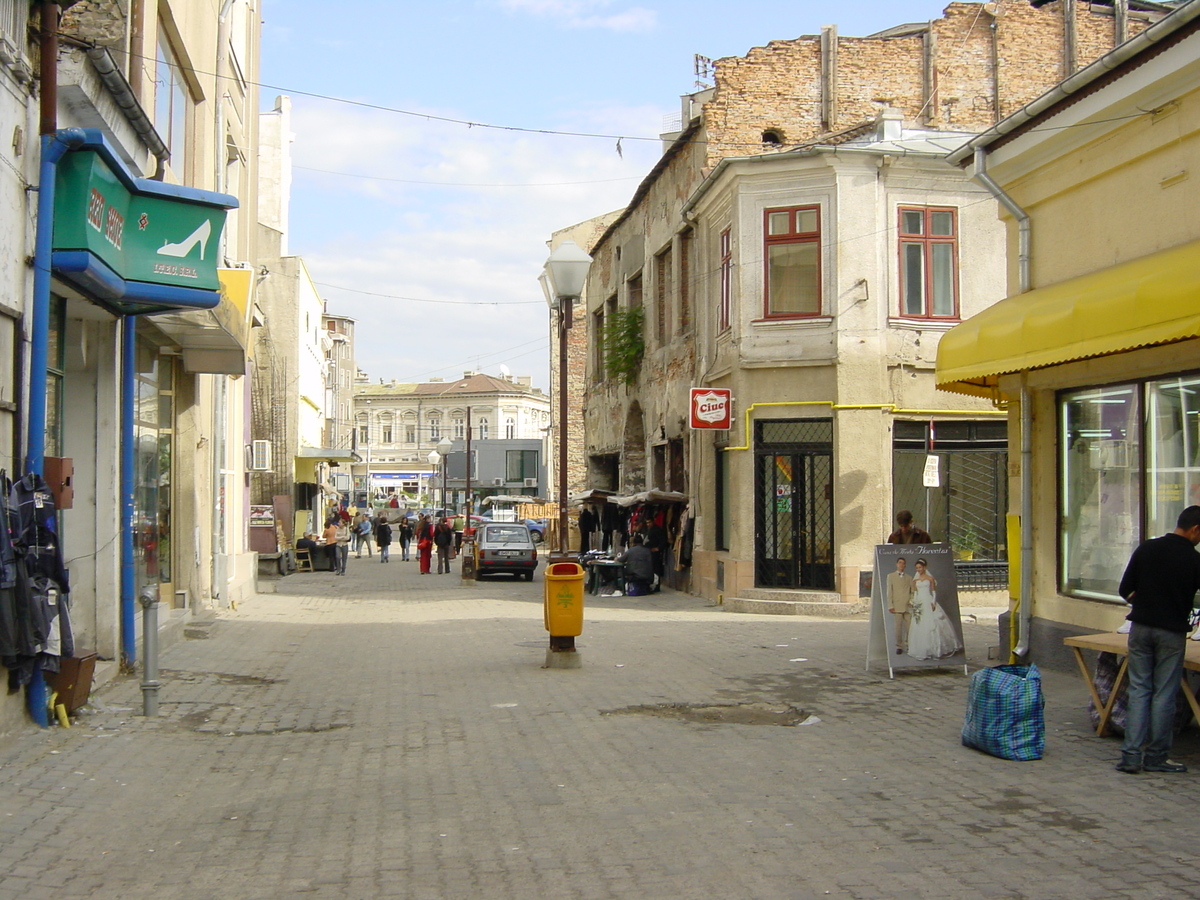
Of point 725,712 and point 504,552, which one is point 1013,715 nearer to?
point 725,712

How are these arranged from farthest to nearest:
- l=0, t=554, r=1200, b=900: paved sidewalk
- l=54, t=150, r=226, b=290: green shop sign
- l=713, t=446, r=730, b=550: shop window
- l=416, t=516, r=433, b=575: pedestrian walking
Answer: l=416, t=516, r=433, b=575: pedestrian walking < l=713, t=446, r=730, b=550: shop window < l=54, t=150, r=226, b=290: green shop sign < l=0, t=554, r=1200, b=900: paved sidewalk

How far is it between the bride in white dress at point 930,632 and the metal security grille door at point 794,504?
764 cm

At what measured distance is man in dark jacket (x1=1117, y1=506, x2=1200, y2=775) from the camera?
282 inches

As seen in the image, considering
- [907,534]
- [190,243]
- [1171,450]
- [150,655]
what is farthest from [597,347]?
[150,655]

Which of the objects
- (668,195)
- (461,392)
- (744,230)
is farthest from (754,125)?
(461,392)

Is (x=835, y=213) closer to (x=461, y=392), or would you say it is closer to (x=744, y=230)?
(x=744, y=230)

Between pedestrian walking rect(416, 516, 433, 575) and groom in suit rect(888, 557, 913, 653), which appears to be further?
pedestrian walking rect(416, 516, 433, 575)

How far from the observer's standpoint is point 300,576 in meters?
30.8

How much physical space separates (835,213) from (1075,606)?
32.2 feet

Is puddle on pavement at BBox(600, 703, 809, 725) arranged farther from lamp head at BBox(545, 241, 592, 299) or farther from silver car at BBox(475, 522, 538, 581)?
silver car at BBox(475, 522, 538, 581)

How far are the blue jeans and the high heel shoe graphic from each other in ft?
26.5

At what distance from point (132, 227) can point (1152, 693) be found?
28.0ft

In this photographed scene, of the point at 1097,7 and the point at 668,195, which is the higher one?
the point at 1097,7

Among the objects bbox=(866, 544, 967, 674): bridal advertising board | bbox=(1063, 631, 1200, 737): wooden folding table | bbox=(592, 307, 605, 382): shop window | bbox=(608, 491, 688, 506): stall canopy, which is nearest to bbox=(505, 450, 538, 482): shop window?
bbox=(592, 307, 605, 382): shop window
